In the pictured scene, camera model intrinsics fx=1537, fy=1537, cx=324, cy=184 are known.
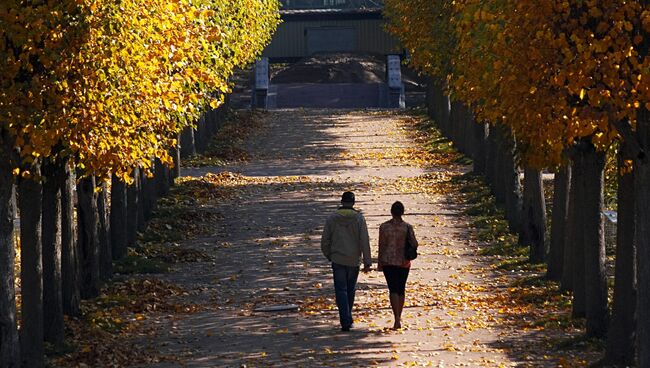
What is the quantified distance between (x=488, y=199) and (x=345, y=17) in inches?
2416

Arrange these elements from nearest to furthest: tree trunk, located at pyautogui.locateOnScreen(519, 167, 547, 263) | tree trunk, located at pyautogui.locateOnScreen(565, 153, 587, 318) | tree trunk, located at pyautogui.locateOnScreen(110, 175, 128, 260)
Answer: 1. tree trunk, located at pyautogui.locateOnScreen(565, 153, 587, 318)
2. tree trunk, located at pyautogui.locateOnScreen(519, 167, 547, 263)
3. tree trunk, located at pyautogui.locateOnScreen(110, 175, 128, 260)

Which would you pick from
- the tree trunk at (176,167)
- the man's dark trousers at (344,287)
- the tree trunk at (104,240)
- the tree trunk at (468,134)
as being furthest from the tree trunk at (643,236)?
the tree trunk at (468,134)

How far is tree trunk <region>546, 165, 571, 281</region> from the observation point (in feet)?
90.3

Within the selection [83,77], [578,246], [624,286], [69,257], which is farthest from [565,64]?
[69,257]

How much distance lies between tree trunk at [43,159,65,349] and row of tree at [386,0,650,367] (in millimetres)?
6572

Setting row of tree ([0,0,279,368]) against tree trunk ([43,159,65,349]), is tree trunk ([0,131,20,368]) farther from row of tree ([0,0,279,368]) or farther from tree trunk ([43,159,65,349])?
tree trunk ([43,159,65,349])

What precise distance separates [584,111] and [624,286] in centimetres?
431

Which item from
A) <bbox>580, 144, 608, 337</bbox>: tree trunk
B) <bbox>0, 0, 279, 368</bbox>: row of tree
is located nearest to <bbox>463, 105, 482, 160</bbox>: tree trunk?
<bbox>580, 144, 608, 337</bbox>: tree trunk

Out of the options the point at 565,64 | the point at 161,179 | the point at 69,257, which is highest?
the point at 565,64

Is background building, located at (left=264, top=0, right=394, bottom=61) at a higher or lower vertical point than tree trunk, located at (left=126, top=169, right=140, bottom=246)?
higher

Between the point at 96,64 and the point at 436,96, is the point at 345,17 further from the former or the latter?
the point at 96,64

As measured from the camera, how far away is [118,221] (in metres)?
31.7

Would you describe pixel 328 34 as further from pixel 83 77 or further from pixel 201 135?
pixel 83 77

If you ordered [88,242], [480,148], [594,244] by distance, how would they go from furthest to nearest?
[480,148] < [88,242] < [594,244]
